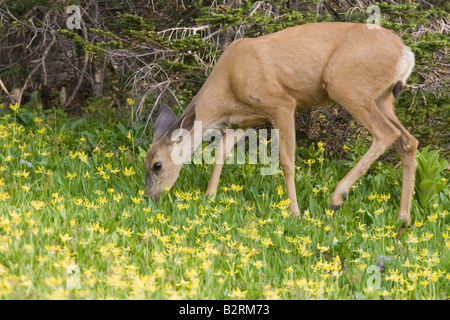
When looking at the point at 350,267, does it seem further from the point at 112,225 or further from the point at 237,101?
the point at 237,101

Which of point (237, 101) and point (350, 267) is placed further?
point (237, 101)

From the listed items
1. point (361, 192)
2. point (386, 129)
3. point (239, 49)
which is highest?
point (239, 49)

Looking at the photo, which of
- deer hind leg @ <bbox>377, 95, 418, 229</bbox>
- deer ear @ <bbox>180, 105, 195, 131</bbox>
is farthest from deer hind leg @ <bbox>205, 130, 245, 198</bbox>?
deer hind leg @ <bbox>377, 95, 418, 229</bbox>

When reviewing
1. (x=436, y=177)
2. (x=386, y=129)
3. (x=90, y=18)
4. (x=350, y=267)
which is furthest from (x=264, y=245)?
(x=90, y=18)

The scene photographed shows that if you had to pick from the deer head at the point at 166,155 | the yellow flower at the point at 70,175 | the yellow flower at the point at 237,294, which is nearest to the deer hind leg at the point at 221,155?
the deer head at the point at 166,155

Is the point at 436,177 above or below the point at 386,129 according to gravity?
below

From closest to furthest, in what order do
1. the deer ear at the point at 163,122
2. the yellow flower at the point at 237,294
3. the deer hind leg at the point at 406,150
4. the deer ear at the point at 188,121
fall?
1. the yellow flower at the point at 237,294
2. the deer hind leg at the point at 406,150
3. the deer ear at the point at 188,121
4. the deer ear at the point at 163,122

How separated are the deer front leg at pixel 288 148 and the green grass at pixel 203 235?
0.64 feet

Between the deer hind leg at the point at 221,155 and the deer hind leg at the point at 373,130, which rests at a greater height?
the deer hind leg at the point at 373,130

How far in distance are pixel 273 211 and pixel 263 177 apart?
4.46 ft

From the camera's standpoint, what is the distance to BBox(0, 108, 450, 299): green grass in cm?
419

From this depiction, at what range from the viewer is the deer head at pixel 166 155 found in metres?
6.84

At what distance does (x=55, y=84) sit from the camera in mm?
10359

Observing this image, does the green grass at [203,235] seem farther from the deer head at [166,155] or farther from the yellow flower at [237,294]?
the deer head at [166,155]
